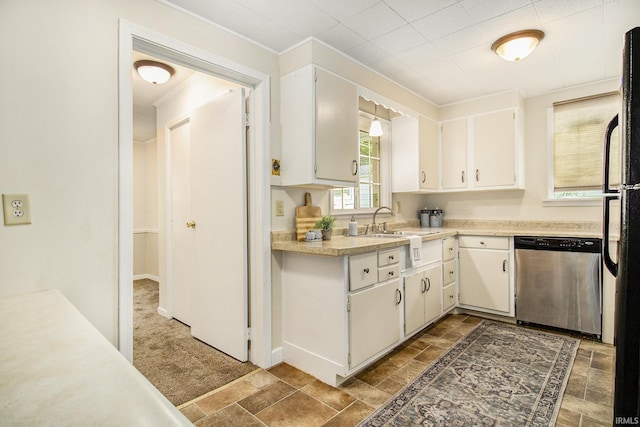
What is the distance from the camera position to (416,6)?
206 cm

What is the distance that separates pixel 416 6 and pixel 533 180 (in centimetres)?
260

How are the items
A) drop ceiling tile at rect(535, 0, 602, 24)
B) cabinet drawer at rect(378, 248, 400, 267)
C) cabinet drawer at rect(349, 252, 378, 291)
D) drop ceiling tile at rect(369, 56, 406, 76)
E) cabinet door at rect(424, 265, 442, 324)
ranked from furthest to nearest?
cabinet door at rect(424, 265, 442, 324) → drop ceiling tile at rect(369, 56, 406, 76) → cabinet drawer at rect(378, 248, 400, 267) → cabinet drawer at rect(349, 252, 378, 291) → drop ceiling tile at rect(535, 0, 602, 24)

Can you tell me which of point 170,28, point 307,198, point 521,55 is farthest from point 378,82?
point 170,28

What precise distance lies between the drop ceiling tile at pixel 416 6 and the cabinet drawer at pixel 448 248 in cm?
209

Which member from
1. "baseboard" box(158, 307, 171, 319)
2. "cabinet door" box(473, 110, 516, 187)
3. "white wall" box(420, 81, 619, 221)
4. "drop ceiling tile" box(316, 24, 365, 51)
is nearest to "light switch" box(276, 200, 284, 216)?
"drop ceiling tile" box(316, 24, 365, 51)

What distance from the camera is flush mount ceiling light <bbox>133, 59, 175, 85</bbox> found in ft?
9.35

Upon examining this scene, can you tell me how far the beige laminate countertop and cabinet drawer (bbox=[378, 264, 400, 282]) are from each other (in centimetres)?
17

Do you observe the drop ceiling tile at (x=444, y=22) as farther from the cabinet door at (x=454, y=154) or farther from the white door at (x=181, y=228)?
the white door at (x=181, y=228)

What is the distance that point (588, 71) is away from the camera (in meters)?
3.05

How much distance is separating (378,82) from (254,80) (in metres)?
1.27

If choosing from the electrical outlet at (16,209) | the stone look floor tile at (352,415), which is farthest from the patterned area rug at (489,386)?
the electrical outlet at (16,209)

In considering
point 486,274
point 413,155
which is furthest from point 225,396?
point 413,155

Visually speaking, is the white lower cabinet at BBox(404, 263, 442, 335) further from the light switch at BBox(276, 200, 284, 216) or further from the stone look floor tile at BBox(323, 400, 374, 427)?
the light switch at BBox(276, 200, 284, 216)

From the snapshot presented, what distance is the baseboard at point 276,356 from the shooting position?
245cm
